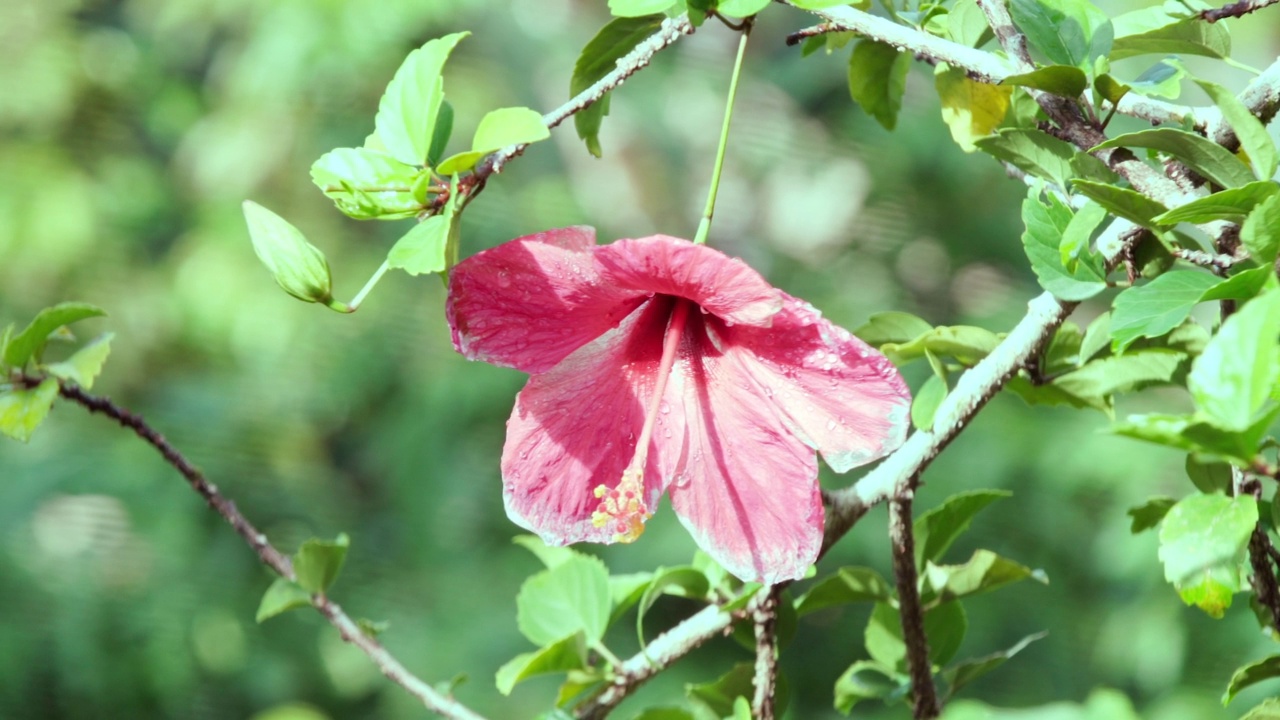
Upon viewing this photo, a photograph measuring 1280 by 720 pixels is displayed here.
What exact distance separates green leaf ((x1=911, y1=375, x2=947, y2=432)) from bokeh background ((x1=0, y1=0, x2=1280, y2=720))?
1.55 meters

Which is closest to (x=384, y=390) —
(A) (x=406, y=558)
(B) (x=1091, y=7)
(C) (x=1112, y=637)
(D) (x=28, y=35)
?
(A) (x=406, y=558)

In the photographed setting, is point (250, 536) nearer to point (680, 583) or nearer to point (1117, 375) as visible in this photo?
point (680, 583)

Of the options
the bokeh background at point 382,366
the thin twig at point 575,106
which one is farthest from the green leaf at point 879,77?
the bokeh background at point 382,366

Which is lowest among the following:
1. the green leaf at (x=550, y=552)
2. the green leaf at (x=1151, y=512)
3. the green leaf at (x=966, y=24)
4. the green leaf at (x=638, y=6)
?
the green leaf at (x=550, y=552)

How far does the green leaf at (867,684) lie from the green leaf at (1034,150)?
27 cm

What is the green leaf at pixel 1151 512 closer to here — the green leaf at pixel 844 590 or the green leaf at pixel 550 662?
the green leaf at pixel 844 590

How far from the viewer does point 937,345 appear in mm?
475

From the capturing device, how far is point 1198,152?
36 centimetres

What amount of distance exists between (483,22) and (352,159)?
7.60 ft

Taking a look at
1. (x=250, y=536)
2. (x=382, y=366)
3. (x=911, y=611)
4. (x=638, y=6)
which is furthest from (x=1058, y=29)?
(x=382, y=366)

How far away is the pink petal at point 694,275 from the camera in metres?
0.40

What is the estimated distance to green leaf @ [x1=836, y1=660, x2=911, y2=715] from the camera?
566 millimetres

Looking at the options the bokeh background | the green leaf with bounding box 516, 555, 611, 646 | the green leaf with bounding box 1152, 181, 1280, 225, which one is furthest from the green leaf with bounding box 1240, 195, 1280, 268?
the bokeh background

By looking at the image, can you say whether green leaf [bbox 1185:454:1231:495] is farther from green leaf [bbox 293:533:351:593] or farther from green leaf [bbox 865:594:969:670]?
green leaf [bbox 293:533:351:593]
